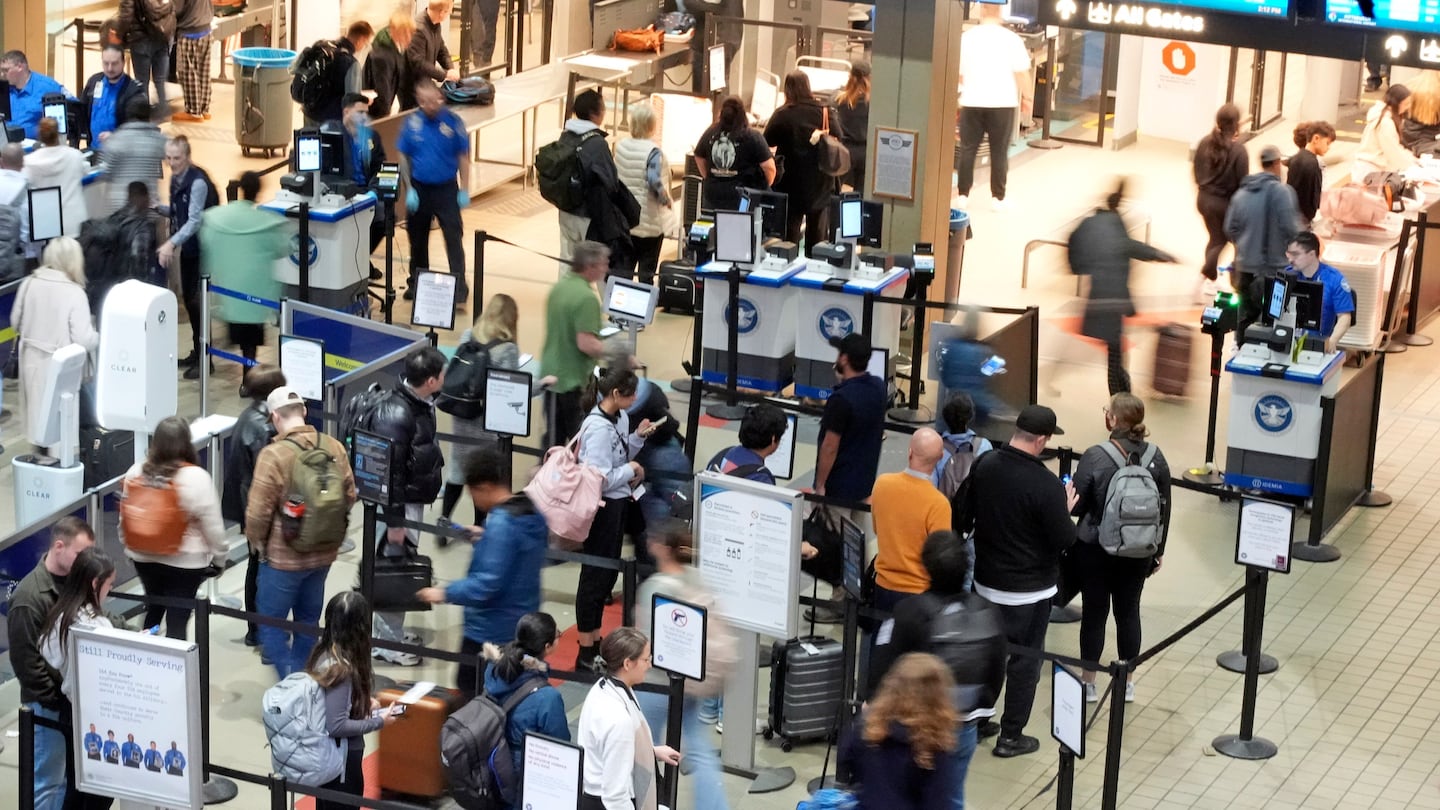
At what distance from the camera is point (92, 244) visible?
12711 mm

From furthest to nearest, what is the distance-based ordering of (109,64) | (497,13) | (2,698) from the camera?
(497,13), (109,64), (2,698)

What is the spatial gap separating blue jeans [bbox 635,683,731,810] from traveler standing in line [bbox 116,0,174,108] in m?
12.8

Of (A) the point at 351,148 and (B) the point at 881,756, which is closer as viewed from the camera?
(B) the point at 881,756

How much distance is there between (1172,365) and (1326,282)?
6.42ft

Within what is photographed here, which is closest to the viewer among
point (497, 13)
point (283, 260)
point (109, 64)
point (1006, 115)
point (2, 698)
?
point (2, 698)

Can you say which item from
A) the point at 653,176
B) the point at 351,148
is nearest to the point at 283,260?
the point at 351,148

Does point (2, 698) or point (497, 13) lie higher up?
point (497, 13)

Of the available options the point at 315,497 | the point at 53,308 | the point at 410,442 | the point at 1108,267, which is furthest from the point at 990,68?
the point at 315,497

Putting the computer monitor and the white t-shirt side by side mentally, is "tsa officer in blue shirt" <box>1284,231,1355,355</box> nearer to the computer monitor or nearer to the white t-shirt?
the computer monitor

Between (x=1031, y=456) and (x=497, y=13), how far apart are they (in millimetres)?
15093

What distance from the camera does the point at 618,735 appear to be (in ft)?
22.5

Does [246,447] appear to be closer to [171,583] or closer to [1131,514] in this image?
[171,583]

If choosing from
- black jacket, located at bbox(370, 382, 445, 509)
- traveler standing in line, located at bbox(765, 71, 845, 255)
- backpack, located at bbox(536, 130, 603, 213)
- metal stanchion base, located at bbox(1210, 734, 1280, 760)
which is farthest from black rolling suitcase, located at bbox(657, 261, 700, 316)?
metal stanchion base, located at bbox(1210, 734, 1280, 760)

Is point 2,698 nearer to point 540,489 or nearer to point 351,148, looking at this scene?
point 540,489
